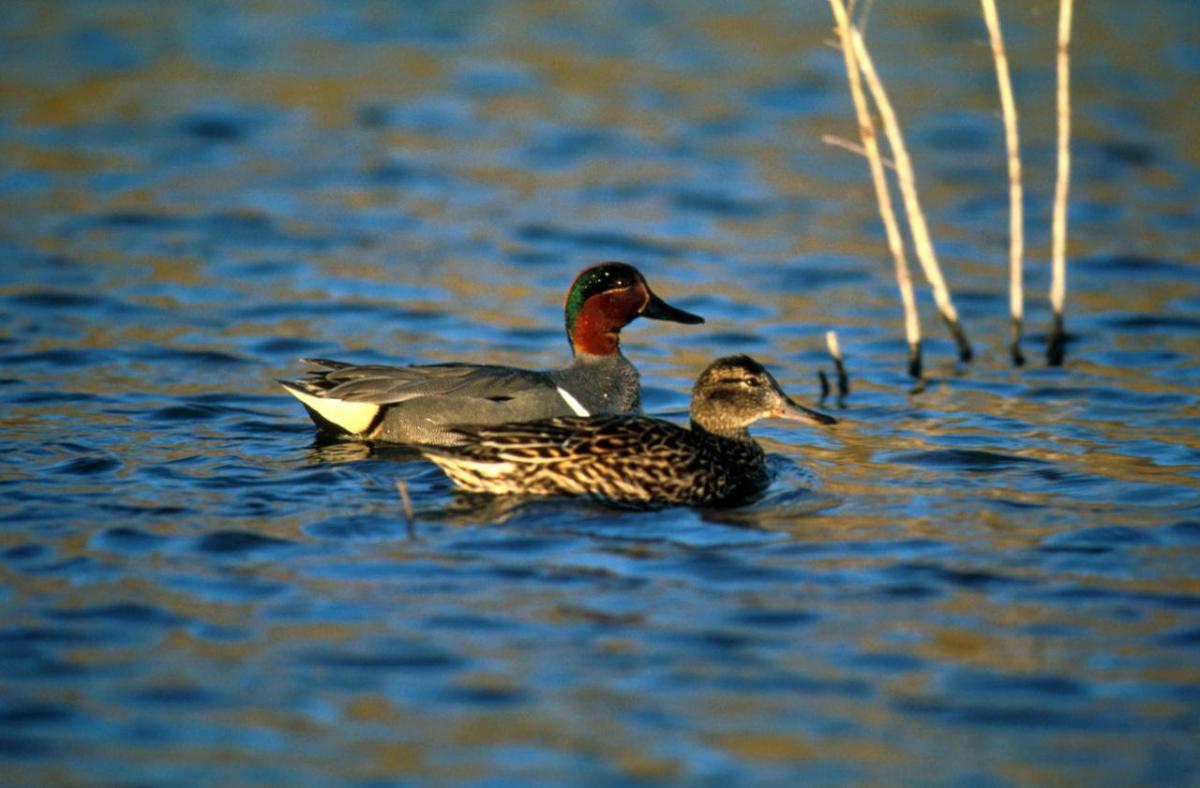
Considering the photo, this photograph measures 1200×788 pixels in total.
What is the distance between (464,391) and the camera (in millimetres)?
9281

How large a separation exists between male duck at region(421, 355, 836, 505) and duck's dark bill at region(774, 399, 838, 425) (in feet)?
1.16

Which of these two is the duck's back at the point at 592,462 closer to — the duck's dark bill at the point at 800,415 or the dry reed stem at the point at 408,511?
the dry reed stem at the point at 408,511

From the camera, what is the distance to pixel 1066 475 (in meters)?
8.84

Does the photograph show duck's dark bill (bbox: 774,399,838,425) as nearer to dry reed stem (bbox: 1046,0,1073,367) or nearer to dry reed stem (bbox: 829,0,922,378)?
dry reed stem (bbox: 829,0,922,378)

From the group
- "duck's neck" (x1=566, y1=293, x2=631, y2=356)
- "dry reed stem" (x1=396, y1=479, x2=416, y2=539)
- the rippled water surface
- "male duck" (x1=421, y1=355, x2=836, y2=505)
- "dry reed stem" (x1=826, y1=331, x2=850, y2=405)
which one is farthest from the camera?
"dry reed stem" (x1=826, y1=331, x2=850, y2=405)

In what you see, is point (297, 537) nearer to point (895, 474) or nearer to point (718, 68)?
point (895, 474)

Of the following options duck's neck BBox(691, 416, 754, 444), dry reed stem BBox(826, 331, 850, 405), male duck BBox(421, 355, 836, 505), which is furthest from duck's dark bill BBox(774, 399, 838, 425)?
dry reed stem BBox(826, 331, 850, 405)

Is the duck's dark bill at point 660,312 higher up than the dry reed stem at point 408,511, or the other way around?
the duck's dark bill at point 660,312

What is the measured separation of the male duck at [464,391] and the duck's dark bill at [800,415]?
44.6 inches

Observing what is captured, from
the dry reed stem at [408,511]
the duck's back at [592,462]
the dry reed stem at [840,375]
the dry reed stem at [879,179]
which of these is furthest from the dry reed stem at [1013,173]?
the dry reed stem at [408,511]

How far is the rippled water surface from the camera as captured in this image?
5891mm

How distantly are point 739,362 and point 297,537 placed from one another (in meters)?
2.36

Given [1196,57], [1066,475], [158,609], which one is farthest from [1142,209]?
[158,609]

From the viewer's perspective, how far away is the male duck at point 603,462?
26.6ft
